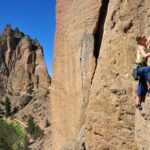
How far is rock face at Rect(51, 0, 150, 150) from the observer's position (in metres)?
8.84

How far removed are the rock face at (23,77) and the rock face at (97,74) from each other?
45.4 metres

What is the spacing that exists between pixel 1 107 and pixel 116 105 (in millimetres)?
71413

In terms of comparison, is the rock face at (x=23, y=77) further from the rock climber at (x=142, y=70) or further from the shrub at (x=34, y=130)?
the rock climber at (x=142, y=70)

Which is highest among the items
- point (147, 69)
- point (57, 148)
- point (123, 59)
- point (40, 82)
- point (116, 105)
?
point (40, 82)

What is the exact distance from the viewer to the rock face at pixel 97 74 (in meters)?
8.84

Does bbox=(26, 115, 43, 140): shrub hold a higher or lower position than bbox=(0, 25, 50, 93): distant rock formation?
lower

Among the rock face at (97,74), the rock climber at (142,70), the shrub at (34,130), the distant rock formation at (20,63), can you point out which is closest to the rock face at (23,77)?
the distant rock formation at (20,63)

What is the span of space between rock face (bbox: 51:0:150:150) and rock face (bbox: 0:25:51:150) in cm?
4537

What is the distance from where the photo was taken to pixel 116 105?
30.0 feet

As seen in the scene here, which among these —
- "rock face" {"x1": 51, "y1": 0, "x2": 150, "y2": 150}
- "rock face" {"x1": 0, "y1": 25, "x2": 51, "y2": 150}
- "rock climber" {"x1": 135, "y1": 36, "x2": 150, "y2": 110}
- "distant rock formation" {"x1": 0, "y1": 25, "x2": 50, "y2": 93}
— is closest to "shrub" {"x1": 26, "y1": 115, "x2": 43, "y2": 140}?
"rock face" {"x1": 0, "y1": 25, "x2": 51, "y2": 150}

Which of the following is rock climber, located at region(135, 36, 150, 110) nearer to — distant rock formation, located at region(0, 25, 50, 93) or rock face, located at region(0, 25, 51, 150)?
rock face, located at region(0, 25, 51, 150)

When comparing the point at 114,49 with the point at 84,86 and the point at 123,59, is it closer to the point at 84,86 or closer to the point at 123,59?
the point at 123,59

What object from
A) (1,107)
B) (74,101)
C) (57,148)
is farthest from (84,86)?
(1,107)

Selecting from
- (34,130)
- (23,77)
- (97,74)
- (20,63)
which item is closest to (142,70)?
(97,74)
